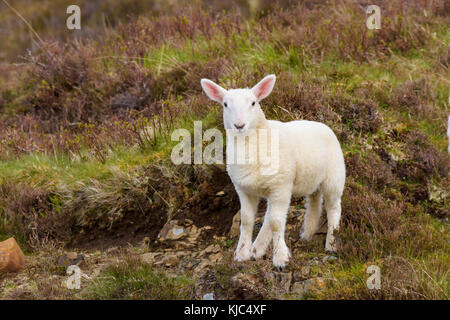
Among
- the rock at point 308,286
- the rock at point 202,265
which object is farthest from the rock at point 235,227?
the rock at point 308,286

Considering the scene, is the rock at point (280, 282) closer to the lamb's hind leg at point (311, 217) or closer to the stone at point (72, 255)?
the lamb's hind leg at point (311, 217)

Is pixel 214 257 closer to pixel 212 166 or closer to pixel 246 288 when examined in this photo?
pixel 246 288

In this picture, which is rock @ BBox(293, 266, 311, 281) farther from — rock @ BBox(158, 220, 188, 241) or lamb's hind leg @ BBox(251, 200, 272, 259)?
rock @ BBox(158, 220, 188, 241)

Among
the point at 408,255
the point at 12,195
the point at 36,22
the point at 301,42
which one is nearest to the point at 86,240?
the point at 12,195

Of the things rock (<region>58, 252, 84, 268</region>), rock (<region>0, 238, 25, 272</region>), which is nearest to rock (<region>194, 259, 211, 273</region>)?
rock (<region>58, 252, 84, 268</region>)

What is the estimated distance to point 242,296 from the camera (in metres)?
4.07

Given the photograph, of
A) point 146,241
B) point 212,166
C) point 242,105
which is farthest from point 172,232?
point 242,105

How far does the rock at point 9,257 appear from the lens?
489 centimetres

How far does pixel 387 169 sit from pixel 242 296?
2535 mm

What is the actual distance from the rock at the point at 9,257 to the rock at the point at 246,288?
7.18 ft

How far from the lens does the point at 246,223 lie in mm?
4418

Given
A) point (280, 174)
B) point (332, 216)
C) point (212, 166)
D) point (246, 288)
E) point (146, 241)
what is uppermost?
point (280, 174)

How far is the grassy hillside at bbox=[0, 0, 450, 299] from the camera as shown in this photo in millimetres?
4359

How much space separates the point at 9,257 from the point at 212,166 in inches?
87.1
